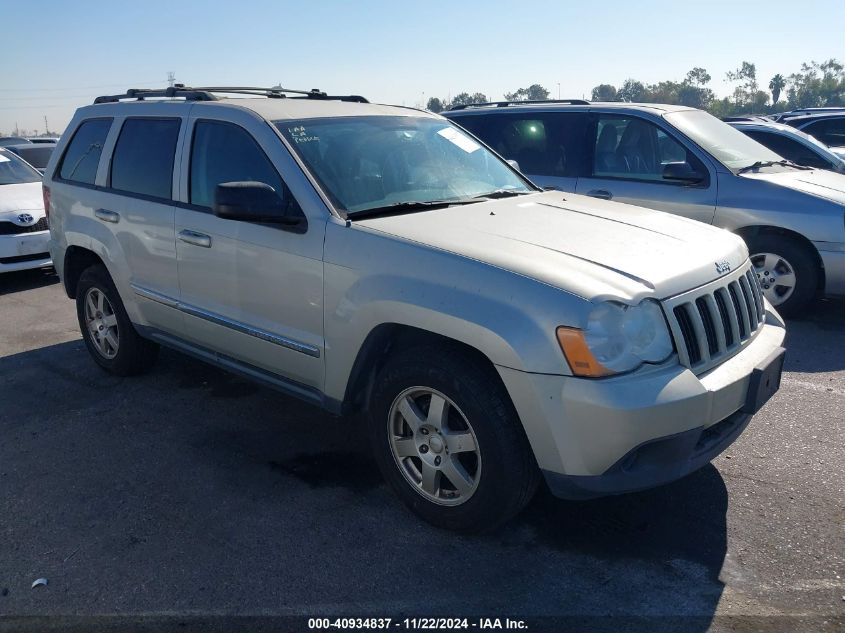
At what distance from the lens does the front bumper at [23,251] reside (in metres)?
8.48

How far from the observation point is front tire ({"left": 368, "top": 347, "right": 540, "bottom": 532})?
3.05m

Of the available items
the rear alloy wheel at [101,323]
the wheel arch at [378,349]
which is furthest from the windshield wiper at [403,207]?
the rear alloy wheel at [101,323]

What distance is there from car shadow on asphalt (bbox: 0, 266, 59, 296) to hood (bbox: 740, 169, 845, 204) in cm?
769

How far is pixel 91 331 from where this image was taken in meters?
5.56

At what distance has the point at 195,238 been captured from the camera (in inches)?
169

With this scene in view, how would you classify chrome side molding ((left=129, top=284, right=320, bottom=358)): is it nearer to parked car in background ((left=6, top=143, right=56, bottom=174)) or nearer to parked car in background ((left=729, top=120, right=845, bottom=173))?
parked car in background ((left=729, top=120, right=845, bottom=173))

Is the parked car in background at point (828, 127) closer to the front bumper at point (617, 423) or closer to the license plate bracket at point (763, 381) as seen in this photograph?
the license plate bracket at point (763, 381)

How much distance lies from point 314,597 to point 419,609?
42 cm

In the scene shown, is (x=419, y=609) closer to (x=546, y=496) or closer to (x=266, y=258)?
(x=546, y=496)

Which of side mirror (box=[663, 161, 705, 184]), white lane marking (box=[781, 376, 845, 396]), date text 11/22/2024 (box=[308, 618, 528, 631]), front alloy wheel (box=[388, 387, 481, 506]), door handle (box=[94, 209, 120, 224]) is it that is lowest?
date text 11/22/2024 (box=[308, 618, 528, 631])

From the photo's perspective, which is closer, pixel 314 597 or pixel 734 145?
pixel 314 597

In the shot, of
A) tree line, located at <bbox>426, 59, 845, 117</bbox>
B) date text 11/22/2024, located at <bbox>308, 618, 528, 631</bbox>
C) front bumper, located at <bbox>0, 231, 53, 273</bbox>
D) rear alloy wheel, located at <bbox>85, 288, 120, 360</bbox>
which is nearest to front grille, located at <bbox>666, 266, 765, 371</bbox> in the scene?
date text 11/22/2024, located at <bbox>308, 618, 528, 631</bbox>

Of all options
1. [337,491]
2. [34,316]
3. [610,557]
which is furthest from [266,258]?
[34,316]

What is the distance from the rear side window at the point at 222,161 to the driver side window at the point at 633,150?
157 inches
